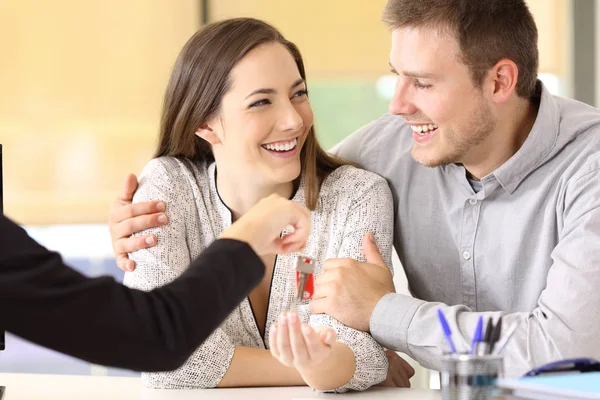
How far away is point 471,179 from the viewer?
80.2 inches

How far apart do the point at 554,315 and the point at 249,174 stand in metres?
0.74

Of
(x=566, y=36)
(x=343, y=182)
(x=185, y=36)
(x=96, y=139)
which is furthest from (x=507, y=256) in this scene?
(x=96, y=139)

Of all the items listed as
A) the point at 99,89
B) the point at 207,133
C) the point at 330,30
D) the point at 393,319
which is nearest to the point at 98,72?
the point at 99,89

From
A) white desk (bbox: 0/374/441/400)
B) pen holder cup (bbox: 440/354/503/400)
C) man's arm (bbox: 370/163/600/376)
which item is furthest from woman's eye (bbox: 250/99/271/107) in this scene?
pen holder cup (bbox: 440/354/503/400)

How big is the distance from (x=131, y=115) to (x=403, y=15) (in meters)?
3.96

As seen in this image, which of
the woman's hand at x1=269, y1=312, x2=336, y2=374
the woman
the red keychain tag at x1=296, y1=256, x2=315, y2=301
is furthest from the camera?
the woman

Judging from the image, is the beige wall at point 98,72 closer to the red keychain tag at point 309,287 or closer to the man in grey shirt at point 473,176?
the man in grey shirt at point 473,176

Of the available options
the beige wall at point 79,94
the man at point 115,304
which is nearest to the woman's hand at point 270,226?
the man at point 115,304

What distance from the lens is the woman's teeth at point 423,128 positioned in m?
1.97

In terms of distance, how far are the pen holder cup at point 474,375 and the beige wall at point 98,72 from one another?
4.38 m

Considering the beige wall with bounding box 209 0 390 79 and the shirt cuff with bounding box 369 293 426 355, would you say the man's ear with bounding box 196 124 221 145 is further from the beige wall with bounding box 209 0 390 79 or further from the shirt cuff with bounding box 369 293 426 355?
the beige wall with bounding box 209 0 390 79

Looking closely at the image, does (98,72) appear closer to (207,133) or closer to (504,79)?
(207,133)

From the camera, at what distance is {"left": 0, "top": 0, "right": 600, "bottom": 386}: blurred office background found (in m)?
5.38

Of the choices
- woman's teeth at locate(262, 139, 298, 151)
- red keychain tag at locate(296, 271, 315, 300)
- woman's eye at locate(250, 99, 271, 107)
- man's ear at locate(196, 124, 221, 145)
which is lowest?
red keychain tag at locate(296, 271, 315, 300)
